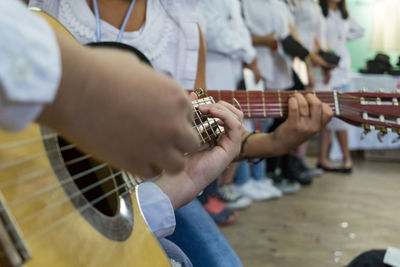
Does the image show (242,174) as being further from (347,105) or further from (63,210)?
(63,210)

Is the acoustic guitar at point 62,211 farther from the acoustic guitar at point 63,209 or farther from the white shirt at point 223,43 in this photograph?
the white shirt at point 223,43

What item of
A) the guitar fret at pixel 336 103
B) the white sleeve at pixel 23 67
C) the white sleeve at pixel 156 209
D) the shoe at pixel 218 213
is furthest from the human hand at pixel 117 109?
the shoe at pixel 218 213

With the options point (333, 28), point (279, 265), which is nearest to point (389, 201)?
point (279, 265)

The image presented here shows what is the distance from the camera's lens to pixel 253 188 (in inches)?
92.0

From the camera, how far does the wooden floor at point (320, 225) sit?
58.0 inches

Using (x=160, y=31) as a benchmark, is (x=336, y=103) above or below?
below

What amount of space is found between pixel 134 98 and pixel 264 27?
1.98 meters

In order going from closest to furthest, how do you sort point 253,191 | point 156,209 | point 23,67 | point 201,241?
point 23,67
point 156,209
point 201,241
point 253,191

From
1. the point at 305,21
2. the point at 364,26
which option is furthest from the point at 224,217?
the point at 364,26

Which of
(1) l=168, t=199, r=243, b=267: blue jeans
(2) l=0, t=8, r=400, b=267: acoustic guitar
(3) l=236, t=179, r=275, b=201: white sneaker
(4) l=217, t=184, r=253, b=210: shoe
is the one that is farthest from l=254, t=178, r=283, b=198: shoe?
(2) l=0, t=8, r=400, b=267: acoustic guitar

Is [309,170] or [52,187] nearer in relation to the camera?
[52,187]

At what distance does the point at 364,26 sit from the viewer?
4.30 meters

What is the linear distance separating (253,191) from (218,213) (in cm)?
50

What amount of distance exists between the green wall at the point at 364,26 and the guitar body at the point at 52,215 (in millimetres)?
4344
